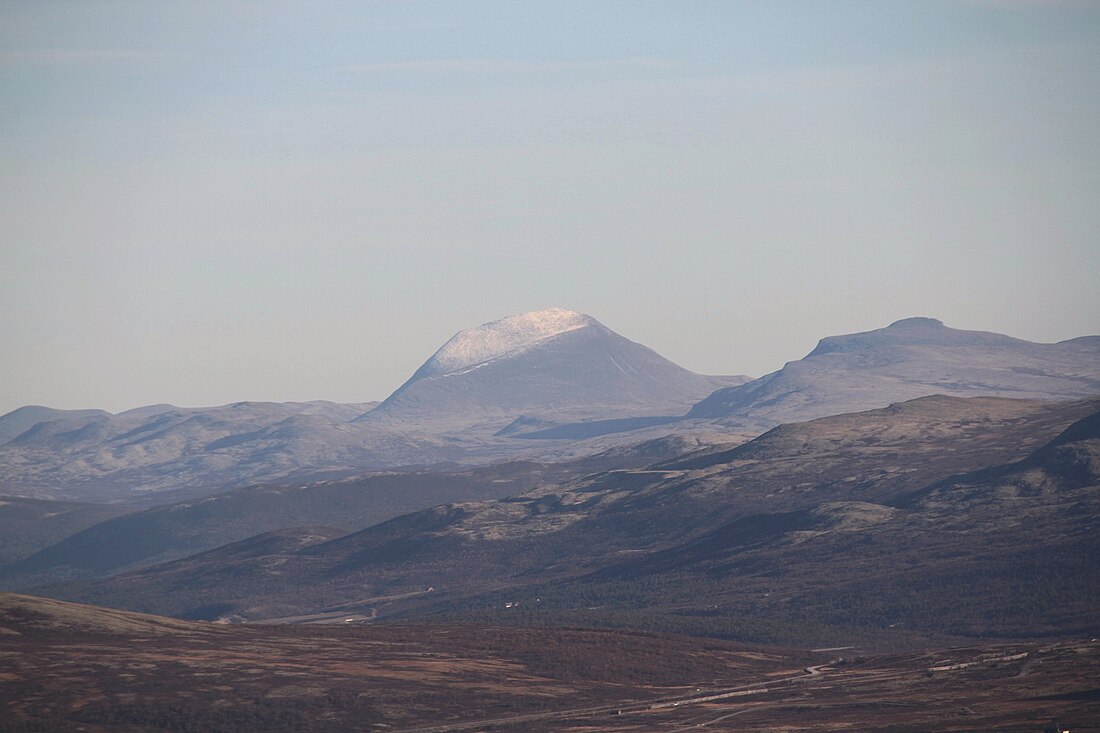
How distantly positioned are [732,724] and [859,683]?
32.4 metres

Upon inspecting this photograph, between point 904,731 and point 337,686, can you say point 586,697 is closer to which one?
point 337,686

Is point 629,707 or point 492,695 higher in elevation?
point 492,695

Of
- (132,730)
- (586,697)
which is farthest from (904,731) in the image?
(132,730)

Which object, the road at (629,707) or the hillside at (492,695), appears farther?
A: the road at (629,707)

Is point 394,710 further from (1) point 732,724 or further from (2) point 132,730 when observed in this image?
(1) point 732,724

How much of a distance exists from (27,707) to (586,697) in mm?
62696

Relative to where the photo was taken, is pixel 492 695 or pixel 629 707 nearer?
pixel 629 707

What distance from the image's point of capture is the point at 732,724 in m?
158

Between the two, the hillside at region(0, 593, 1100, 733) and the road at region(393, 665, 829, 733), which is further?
the road at region(393, 665, 829, 733)

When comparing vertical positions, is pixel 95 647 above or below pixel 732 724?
above

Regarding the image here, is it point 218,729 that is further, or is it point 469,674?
point 469,674

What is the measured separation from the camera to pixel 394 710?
17362 cm

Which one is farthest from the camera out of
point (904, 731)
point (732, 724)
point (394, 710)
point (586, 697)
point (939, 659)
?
point (939, 659)

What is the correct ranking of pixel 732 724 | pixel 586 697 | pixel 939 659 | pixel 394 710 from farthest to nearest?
pixel 939 659 < pixel 586 697 < pixel 394 710 < pixel 732 724
